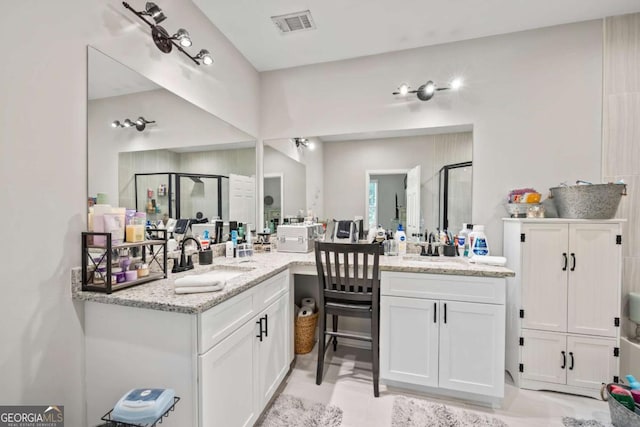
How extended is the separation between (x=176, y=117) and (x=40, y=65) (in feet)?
2.53

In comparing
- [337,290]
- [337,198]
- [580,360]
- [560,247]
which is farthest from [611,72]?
[337,290]

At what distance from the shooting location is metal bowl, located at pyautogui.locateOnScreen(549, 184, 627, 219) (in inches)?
71.4

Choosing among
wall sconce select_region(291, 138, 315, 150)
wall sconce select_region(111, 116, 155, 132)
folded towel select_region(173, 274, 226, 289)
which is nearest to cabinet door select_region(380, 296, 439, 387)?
folded towel select_region(173, 274, 226, 289)

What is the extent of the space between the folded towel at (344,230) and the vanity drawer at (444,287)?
2.72ft

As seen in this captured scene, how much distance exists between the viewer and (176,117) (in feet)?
6.23

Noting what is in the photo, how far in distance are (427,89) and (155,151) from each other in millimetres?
2268

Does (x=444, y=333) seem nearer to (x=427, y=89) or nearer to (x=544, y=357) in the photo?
(x=544, y=357)

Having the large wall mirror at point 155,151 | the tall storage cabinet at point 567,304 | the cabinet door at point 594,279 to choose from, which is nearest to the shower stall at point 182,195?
the large wall mirror at point 155,151

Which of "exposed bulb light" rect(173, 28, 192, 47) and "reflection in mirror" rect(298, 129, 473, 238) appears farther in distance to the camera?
"reflection in mirror" rect(298, 129, 473, 238)

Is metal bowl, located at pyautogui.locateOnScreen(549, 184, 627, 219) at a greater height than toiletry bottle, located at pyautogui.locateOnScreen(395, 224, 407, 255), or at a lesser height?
greater

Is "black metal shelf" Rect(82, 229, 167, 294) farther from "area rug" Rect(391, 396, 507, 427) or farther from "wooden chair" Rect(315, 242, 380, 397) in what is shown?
"area rug" Rect(391, 396, 507, 427)

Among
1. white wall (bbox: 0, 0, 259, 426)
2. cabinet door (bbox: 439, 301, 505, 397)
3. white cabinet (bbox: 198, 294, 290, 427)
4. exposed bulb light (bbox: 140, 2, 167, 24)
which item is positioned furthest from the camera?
cabinet door (bbox: 439, 301, 505, 397)

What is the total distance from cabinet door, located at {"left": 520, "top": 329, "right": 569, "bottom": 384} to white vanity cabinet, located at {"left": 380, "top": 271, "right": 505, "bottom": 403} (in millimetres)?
429

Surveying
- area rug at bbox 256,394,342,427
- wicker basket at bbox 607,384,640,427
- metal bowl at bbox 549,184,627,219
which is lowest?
area rug at bbox 256,394,342,427
